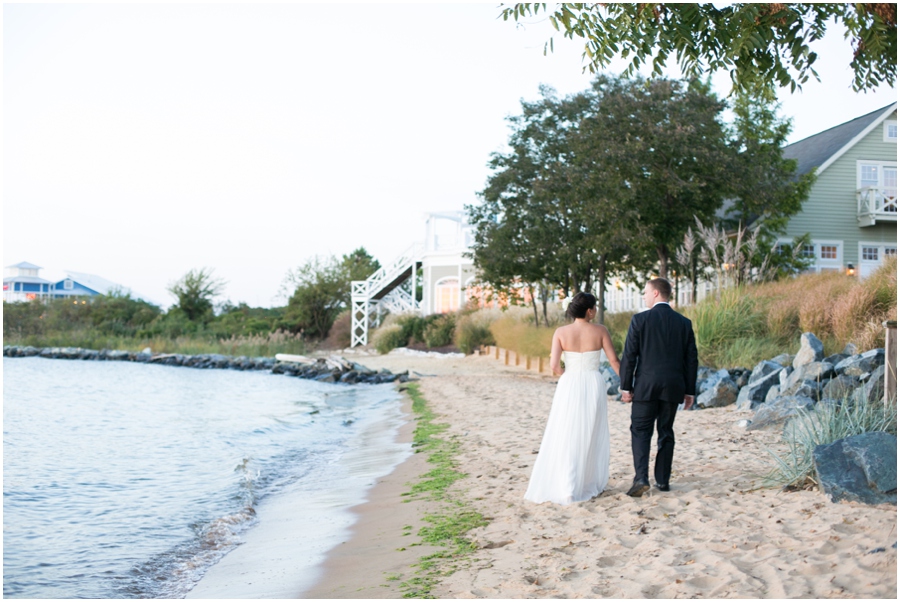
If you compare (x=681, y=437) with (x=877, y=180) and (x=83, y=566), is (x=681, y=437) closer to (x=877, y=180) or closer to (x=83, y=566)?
(x=83, y=566)

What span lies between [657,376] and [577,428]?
788 mm

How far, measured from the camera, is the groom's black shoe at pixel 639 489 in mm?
6289

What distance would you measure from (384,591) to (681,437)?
530 cm

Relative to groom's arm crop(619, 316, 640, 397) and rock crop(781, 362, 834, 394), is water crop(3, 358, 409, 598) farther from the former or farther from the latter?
rock crop(781, 362, 834, 394)

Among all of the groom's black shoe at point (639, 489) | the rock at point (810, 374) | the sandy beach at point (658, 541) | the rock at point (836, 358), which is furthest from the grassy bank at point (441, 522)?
the rock at point (836, 358)

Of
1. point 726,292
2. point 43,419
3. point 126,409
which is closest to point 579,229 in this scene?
point 726,292

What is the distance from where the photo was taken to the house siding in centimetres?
2809

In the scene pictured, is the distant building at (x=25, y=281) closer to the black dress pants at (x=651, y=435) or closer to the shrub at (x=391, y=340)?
the shrub at (x=391, y=340)

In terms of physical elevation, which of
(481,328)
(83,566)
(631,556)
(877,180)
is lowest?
(83,566)

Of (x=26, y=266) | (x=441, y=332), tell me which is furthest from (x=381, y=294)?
(x=26, y=266)

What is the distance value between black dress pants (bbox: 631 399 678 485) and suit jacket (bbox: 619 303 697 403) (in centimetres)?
10

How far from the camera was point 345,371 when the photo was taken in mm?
27453

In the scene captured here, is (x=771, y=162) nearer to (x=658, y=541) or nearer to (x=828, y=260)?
(x=828, y=260)

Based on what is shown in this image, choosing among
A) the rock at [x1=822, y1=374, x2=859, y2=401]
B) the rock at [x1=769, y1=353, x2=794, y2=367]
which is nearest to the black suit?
the rock at [x1=822, y1=374, x2=859, y2=401]
